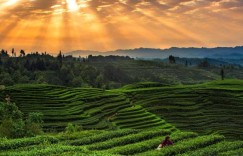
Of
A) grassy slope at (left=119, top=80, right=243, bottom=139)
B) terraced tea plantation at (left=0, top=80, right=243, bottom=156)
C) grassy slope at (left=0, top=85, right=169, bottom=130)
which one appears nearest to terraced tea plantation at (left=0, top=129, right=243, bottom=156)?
terraced tea plantation at (left=0, top=80, right=243, bottom=156)

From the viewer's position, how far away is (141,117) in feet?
271

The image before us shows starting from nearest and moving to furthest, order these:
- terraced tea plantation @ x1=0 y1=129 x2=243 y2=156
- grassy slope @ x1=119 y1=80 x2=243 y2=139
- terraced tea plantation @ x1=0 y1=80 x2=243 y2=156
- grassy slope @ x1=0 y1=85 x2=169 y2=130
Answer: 1. terraced tea plantation @ x1=0 y1=129 x2=243 y2=156
2. terraced tea plantation @ x1=0 y1=80 x2=243 y2=156
3. grassy slope @ x1=119 y1=80 x2=243 y2=139
4. grassy slope @ x1=0 y1=85 x2=169 y2=130

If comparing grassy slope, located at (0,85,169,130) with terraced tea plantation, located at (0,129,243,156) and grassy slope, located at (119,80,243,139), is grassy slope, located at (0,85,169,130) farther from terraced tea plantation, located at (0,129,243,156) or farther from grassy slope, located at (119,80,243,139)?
terraced tea plantation, located at (0,129,243,156)

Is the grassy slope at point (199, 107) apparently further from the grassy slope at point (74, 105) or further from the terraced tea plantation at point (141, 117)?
the grassy slope at point (74, 105)

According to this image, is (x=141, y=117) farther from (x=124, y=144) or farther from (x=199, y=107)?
(x=124, y=144)

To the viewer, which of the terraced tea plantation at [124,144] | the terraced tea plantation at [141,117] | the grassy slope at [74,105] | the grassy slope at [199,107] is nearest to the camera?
the terraced tea plantation at [124,144]

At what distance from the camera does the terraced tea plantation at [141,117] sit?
38094 mm

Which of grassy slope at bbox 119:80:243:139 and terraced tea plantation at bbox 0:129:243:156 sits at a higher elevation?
terraced tea plantation at bbox 0:129:243:156

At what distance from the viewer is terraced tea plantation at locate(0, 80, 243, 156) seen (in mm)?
38094

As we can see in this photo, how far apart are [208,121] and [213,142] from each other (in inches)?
1615

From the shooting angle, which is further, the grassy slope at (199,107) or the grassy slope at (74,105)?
the grassy slope at (74,105)

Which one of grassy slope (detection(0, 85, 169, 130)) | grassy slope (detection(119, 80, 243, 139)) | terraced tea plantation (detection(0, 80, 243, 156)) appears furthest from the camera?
grassy slope (detection(0, 85, 169, 130))

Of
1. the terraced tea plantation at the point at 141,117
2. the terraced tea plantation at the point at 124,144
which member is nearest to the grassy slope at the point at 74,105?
the terraced tea plantation at the point at 141,117

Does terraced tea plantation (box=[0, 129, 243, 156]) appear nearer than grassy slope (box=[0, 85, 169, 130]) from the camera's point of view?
Yes
